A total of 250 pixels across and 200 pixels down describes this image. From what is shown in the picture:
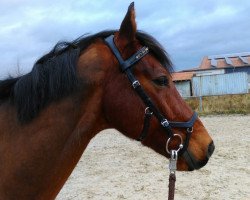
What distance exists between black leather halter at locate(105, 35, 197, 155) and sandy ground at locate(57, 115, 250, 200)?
431cm

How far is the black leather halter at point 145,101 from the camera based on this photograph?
2.61 meters

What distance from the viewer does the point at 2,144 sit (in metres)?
2.56

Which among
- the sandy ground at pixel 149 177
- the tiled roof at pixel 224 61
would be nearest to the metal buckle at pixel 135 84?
the sandy ground at pixel 149 177

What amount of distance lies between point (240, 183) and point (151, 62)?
5460 mm

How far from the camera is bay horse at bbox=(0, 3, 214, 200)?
8.23 feet

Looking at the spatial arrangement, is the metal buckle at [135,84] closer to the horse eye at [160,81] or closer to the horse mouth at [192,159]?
the horse eye at [160,81]

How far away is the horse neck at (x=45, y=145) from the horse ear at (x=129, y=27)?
0.42 meters

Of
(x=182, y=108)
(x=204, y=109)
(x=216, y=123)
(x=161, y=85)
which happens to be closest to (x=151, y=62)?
A: (x=161, y=85)

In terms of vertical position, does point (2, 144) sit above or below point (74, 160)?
above

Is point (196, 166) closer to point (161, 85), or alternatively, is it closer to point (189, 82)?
point (161, 85)

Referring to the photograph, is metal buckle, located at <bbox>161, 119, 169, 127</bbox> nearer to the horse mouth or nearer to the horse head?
the horse head

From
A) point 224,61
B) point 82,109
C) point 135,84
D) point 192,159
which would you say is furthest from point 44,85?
point 224,61

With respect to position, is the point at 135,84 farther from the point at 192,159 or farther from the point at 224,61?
the point at 224,61

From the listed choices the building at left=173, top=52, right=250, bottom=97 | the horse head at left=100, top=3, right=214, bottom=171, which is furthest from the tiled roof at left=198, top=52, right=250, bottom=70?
the horse head at left=100, top=3, right=214, bottom=171
